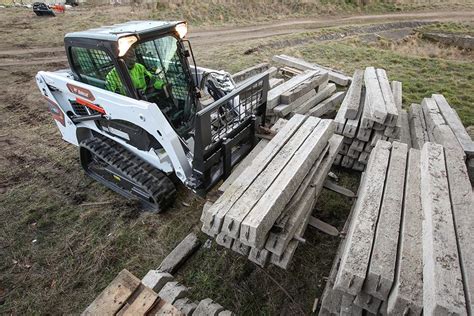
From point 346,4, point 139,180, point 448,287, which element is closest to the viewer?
point 448,287

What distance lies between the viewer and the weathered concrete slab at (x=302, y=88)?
6.05 m

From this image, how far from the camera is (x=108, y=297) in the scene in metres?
2.51

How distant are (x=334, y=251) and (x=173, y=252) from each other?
2287mm

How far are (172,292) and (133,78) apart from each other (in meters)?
2.96

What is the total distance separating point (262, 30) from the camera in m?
16.5

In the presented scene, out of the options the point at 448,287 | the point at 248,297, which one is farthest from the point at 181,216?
the point at 448,287

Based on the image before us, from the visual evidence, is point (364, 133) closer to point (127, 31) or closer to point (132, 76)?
point (132, 76)

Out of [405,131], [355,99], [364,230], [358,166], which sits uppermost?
[355,99]

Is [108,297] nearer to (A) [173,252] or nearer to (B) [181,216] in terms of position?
(A) [173,252]

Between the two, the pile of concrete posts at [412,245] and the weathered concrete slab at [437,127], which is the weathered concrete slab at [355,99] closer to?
the weathered concrete slab at [437,127]

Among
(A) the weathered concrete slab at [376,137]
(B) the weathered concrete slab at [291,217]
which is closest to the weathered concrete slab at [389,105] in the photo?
(A) the weathered concrete slab at [376,137]

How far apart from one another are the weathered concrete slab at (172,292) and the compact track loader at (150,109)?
1.30 m

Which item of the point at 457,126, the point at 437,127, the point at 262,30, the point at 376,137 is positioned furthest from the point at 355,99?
the point at 262,30

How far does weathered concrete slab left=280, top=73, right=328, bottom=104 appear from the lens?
6.05 meters
